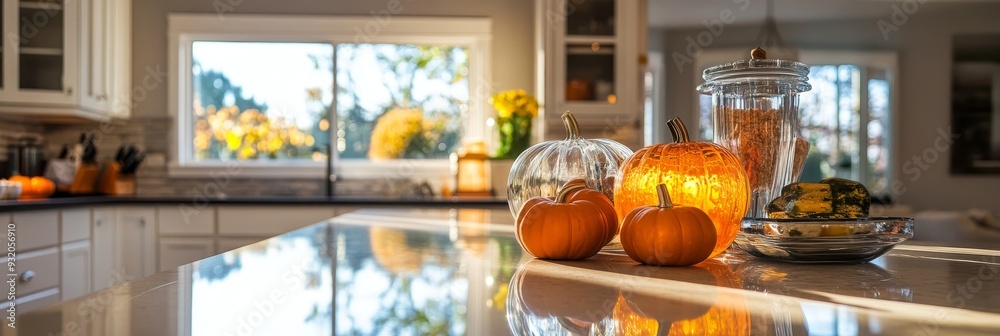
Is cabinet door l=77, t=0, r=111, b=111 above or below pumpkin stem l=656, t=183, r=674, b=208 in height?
above

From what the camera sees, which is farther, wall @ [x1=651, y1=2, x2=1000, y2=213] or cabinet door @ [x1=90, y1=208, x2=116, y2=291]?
wall @ [x1=651, y1=2, x2=1000, y2=213]

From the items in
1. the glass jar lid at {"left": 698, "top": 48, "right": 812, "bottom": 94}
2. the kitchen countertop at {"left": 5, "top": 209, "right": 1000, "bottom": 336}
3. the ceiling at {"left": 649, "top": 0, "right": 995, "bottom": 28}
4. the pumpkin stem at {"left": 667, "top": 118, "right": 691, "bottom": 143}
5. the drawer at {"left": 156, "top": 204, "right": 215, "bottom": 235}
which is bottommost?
the drawer at {"left": 156, "top": 204, "right": 215, "bottom": 235}

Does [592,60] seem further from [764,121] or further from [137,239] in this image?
[764,121]

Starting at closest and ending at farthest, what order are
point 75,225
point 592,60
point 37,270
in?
point 37,270
point 75,225
point 592,60

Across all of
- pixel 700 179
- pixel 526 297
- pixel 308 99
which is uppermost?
pixel 308 99

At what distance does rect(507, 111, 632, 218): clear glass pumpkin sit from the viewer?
1.29m

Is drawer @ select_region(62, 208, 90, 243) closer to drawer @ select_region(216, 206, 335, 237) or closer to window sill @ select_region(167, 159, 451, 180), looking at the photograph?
drawer @ select_region(216, 206, 335, 237)

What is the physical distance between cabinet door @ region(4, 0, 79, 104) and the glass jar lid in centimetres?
348

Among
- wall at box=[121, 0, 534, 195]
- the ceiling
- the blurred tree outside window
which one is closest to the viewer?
wall at box=[121, 0, 534, 195]

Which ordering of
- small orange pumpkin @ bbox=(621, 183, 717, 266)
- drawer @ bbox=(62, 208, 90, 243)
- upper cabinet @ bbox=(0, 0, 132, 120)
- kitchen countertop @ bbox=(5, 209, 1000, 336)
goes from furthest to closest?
upper cabinet @ bbox=(0, 0, 132, 120), drawer @ bbox=(62, 208, 90, 243), small orange pumpkin @ bbox=(621, 183, 717, 266), kitchen countertop @ bbox=(5, 209, 1000, 336)

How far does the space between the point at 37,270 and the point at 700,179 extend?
2928 millimetres

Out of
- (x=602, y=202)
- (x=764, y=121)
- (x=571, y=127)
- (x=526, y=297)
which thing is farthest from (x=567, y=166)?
(x=526, y=297)

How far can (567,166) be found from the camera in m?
1.28

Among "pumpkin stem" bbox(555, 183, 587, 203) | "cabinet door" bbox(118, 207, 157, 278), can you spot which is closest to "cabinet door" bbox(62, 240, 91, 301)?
"cabinet door" bbox(118, 207, 157, 278)
